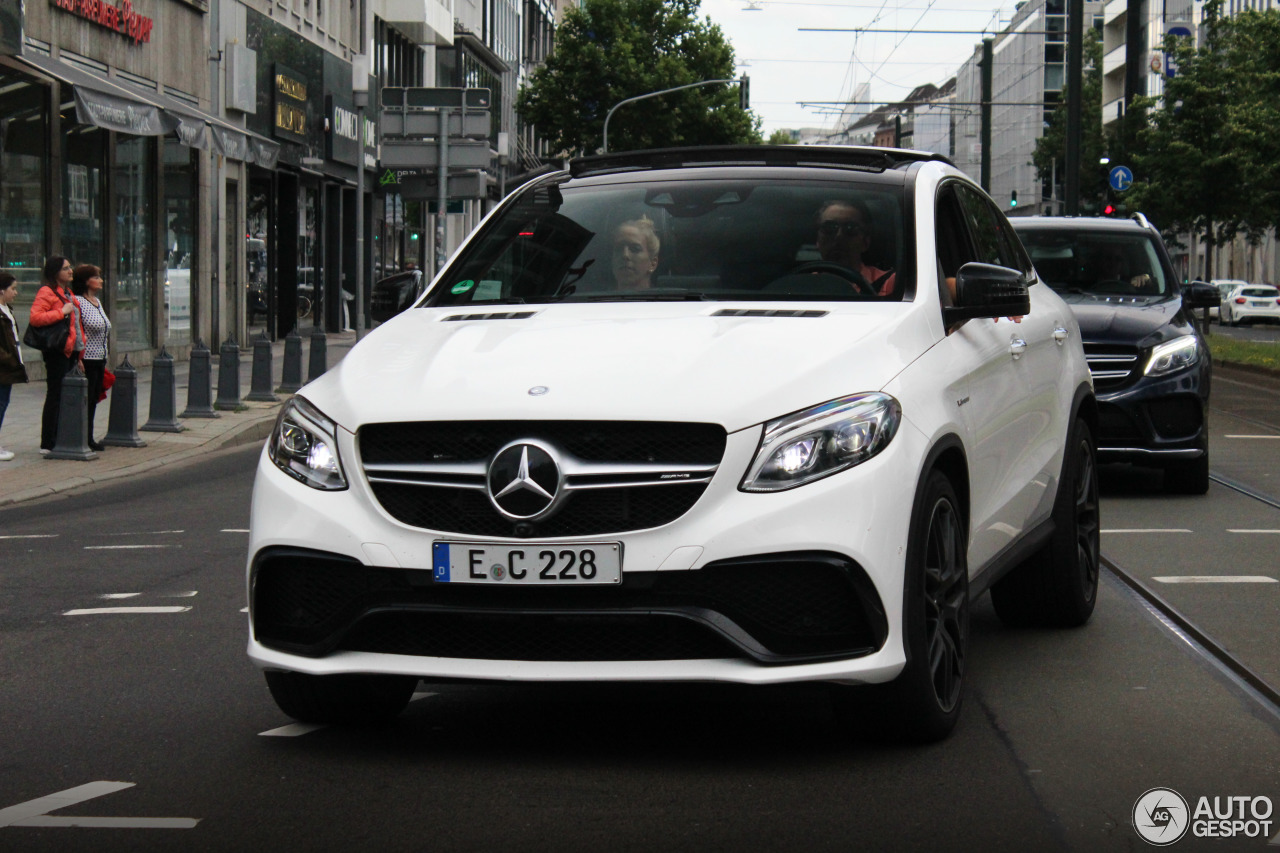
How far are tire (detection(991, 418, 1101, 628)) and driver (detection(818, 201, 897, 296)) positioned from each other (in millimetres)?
1511

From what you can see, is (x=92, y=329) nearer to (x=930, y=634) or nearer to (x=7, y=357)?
(x=7, y=357)

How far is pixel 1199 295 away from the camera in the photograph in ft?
40.8

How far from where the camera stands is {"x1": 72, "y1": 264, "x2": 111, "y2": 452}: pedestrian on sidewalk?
15.3 metres

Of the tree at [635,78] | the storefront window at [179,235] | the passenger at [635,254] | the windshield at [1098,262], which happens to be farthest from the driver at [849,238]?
the tree at [635,78]

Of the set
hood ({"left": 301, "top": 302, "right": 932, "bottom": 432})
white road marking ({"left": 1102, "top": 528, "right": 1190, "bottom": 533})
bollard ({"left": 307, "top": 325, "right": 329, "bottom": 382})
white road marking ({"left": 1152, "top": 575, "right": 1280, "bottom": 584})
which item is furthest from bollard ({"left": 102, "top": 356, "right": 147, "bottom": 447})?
hood ({"left": 301, "top": 302, "right": 932, "bottom": 432})

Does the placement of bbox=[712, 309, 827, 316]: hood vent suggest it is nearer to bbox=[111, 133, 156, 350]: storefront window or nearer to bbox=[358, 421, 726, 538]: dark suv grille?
bbox=[358, 421, 726, 538]: dark suv grille

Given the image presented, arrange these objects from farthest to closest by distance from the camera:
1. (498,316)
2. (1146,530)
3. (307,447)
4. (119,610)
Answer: (1146,530) < (119,610) < (498,316) < (307,447)

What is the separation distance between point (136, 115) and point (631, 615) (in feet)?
55.7

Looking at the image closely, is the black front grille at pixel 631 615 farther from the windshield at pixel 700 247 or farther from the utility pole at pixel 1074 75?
the utility pole at pixel 1074 75

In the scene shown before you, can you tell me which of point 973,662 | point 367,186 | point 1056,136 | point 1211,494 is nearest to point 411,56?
point 367,186

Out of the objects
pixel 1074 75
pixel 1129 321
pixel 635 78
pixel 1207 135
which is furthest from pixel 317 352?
pixel 635 78

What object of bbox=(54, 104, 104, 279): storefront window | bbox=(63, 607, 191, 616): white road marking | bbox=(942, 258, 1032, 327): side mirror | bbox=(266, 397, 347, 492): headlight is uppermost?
bbox=(54, 104, 104, 279): storefront window

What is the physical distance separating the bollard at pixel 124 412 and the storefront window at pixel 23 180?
7.15 m

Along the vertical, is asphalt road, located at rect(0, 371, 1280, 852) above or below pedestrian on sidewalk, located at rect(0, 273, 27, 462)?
below
